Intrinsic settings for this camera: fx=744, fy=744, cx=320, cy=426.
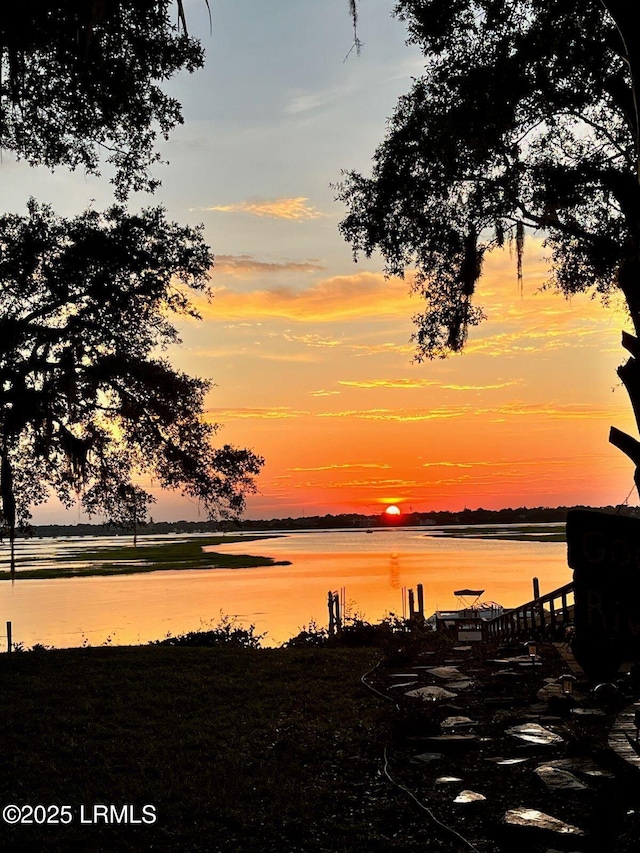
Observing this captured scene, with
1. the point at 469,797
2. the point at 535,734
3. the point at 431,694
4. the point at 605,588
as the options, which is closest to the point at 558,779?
the point at 469,797

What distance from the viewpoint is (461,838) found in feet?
20.0

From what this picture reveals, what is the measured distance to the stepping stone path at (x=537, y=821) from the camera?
19.6 feet

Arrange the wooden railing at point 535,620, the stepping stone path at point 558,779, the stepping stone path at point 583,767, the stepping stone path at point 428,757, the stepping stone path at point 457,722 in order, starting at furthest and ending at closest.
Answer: the wooden railing at point 535,620
the stepping stone path at point 457,722
the stepping stone path at point 428,757
the stepping stone path at point 583,767
the stepping stone path at point 558,779

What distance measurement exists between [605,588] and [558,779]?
4.23 m

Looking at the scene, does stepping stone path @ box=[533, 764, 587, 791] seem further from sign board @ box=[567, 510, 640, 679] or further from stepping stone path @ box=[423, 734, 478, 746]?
sign board @ box=[567, 510, 640, 679]

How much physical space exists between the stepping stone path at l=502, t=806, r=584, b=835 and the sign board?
263cm

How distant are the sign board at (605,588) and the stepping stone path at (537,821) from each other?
2634 mm

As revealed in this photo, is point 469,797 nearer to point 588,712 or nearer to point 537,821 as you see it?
point 537,821

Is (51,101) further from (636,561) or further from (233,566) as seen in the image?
(233,566)

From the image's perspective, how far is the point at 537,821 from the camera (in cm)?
616

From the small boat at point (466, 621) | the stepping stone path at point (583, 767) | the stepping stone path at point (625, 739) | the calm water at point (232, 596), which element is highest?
the stepping stone path at point (625, 739)

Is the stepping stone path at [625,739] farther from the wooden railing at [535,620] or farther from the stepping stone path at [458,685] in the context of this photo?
the wooden railing at [535,620]

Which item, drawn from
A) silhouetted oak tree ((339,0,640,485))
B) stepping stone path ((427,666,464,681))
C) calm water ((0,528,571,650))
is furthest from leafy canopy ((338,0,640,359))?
calm water ((0,528,571,650))

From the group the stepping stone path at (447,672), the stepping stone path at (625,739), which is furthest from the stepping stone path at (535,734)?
the stepping stone path at (447,672)
